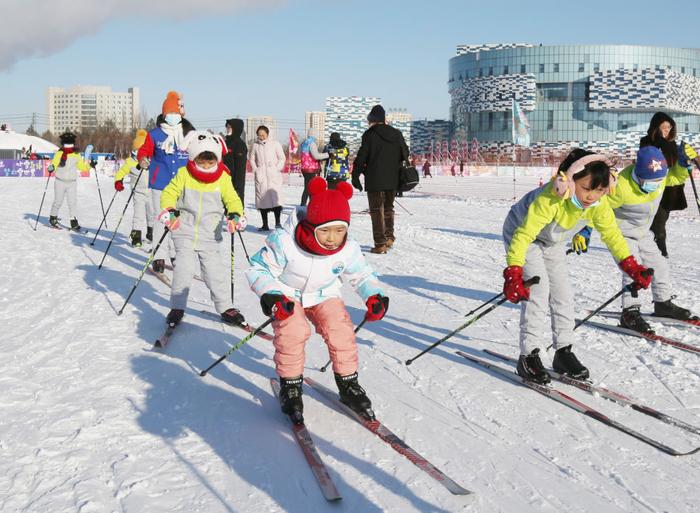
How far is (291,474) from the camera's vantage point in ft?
9.84

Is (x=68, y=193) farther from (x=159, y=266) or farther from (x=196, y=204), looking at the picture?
(x=196, y=204)

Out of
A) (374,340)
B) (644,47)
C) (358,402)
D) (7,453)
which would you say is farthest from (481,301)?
(644,47)

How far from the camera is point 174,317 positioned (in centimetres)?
535

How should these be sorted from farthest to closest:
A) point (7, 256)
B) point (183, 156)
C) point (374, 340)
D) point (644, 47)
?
point (644, 47) → point (7, 256) → point (183, 156) → point (374, 340)

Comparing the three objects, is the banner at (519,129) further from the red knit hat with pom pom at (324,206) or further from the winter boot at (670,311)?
the red knit hat with pom pom at (324,206)

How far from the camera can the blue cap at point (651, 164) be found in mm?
5133

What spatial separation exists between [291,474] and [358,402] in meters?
0.71

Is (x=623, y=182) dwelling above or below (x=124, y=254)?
above

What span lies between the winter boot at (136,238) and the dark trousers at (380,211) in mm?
3279

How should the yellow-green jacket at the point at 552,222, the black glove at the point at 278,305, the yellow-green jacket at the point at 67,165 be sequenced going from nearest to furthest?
the black glove at the point at 278,305 < the yellow-green jacket at the point at 552,222 < the yellow-green jacket at the point at 67,165

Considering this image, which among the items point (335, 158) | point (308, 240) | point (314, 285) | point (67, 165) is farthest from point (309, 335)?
point (335, 158)

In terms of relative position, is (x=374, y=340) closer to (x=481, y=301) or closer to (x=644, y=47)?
(x=481, y=301)

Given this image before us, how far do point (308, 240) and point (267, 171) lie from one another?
7806mm

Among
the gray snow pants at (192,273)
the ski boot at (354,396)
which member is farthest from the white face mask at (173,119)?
the ski boot at (354,396)
